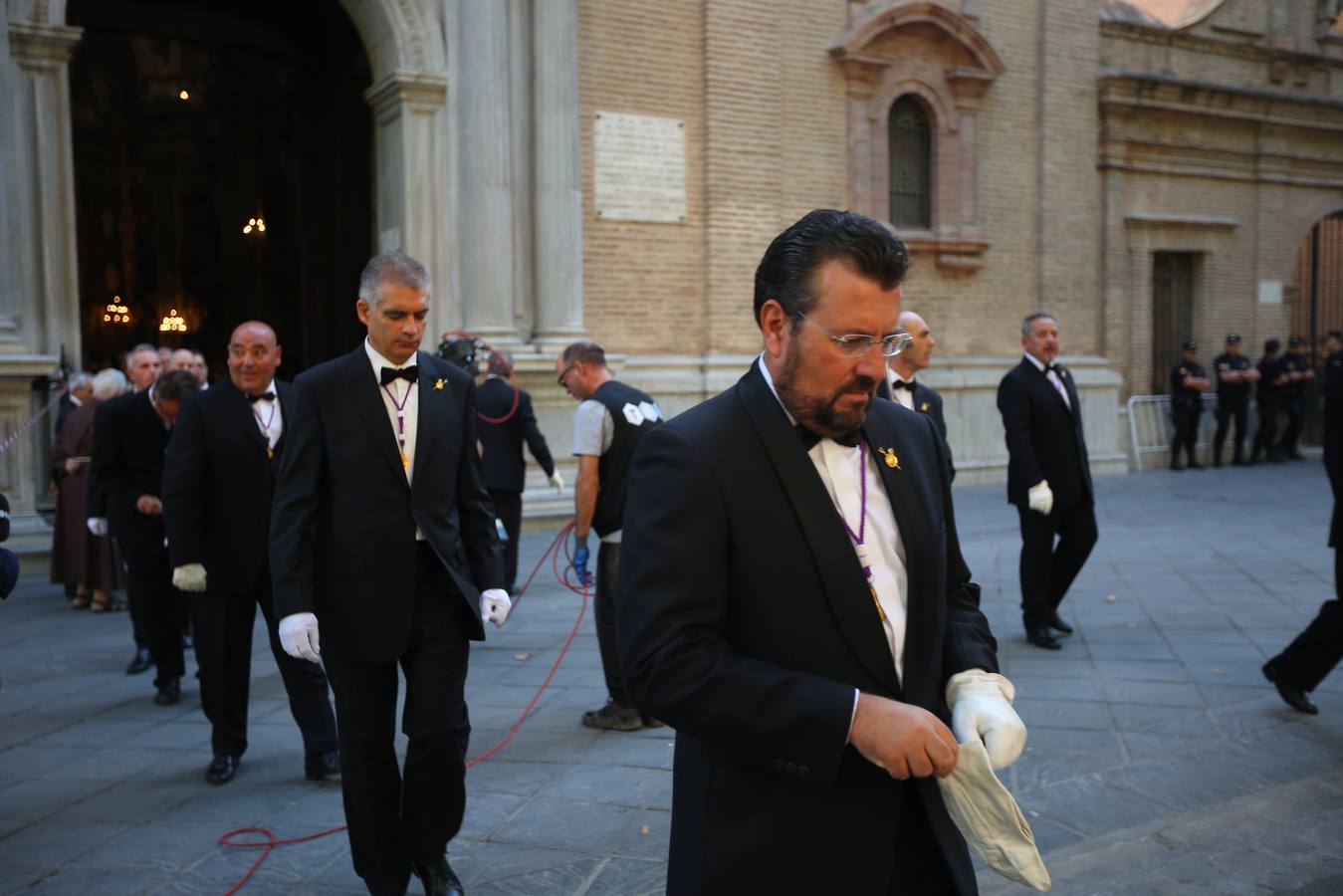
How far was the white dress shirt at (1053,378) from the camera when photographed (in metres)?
7.40

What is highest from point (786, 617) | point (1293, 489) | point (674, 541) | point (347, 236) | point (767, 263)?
point (347, 236)

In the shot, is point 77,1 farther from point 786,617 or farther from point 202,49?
point 786,617

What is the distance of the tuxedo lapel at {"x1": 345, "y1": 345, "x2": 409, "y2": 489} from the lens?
388cm

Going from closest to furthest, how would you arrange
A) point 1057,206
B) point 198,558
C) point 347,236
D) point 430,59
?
point 198,558, point 430,59, point 347,236, point 1057,206

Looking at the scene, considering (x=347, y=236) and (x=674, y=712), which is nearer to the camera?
(x=674, y=712)

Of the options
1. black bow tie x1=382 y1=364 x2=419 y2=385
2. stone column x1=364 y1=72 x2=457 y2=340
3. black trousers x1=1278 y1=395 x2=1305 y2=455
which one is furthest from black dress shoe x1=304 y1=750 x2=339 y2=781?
black trousers x1=1278 y1=395 x2=1305 y2=455

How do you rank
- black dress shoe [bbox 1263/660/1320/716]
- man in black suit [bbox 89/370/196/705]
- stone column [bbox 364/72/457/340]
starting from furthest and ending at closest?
stone column [bbox 364/72/457/340] < man in black suit [bbox 89/370/196/705] < black dress shoe [bbox 1263/660/1320/716]

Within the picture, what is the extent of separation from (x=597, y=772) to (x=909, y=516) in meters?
3.33

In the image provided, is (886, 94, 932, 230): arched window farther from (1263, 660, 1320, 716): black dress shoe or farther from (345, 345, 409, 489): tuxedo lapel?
(345, 345, 409, 489): tuxedo lapel

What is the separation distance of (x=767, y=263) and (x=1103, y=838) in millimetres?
3178

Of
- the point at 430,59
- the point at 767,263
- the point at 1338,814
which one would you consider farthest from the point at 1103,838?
the point at 430,59

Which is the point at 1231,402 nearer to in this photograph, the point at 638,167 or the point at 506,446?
the point at 638,167

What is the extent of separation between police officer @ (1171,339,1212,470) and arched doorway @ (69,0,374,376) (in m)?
12.5

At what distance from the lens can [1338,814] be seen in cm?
454
